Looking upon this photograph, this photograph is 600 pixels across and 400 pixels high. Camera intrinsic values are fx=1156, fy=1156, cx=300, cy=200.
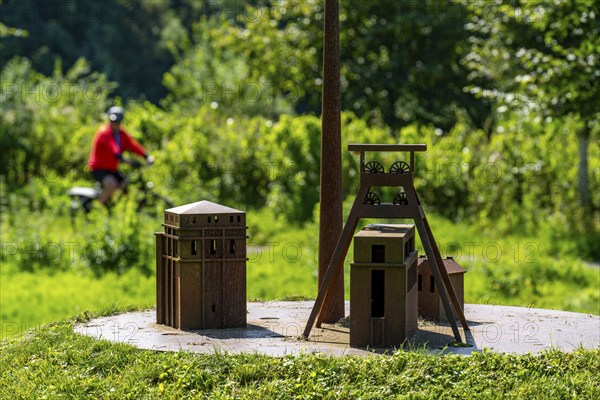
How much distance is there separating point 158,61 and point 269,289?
41879 mm

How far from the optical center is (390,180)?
7.41 m

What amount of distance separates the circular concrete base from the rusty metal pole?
47cm

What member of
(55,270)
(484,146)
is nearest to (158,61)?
(484,146)

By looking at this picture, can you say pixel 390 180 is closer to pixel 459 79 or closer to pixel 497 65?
pixel 497 65

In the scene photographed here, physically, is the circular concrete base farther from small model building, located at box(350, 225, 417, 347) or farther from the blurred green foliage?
the blurred green foliage

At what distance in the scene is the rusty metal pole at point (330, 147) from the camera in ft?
26.6

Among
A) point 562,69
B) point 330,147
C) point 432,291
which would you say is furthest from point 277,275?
point 330,147

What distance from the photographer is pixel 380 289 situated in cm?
741

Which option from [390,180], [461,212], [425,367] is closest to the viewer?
[425,367]

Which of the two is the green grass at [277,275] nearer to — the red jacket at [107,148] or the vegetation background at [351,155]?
the vegetation background at [351,155]

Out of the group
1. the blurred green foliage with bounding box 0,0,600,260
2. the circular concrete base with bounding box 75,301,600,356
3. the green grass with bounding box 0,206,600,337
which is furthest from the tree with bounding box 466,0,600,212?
the circular concrete base with bounding box 75,301,600,356

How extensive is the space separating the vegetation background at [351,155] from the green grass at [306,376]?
6.33 feet

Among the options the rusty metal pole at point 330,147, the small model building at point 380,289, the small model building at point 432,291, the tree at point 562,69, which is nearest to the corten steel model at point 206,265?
the rusty metal pole at point 330,147

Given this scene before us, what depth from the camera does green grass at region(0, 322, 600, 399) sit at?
6734 millimetres
